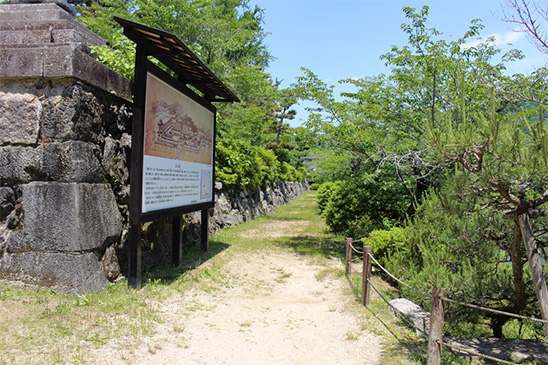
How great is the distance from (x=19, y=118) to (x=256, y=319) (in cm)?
433

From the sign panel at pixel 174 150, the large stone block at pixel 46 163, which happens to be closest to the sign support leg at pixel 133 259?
the sign panel at pixel 174 150

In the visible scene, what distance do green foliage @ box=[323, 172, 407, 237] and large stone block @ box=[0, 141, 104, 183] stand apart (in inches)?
259

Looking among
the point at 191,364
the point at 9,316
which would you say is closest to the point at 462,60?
the point at 191,364

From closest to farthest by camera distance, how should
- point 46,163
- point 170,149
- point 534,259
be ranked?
1. point 534,259
2. point 46,163
3. point 170,149

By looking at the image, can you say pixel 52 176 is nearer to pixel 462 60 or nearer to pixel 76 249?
pixel 76 249

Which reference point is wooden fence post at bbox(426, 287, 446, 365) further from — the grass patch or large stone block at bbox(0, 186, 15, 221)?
large stone block at bbox(0, 186, 15, 221)

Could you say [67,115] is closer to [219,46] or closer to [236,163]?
[219,46]

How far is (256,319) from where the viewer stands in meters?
4.96

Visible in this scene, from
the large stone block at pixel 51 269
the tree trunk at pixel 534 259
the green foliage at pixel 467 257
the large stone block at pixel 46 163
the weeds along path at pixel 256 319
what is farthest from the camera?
the large stone block at pixel 46 163

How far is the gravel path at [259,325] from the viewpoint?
150 inches

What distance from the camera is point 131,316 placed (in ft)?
13.9

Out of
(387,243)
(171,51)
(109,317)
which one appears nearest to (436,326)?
(109,317)

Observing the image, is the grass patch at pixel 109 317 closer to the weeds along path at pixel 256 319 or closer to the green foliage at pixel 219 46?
the weeds along path at pixel 256 319

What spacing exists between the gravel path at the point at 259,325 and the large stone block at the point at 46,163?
7.30 ft
